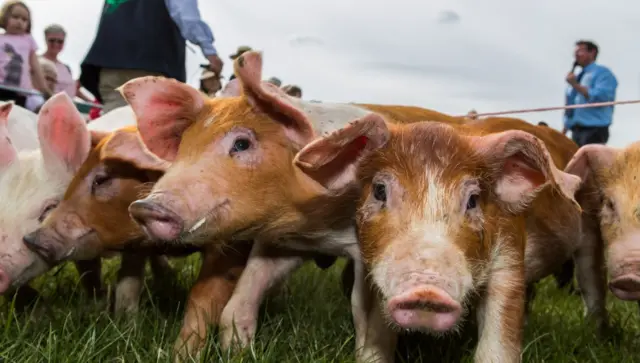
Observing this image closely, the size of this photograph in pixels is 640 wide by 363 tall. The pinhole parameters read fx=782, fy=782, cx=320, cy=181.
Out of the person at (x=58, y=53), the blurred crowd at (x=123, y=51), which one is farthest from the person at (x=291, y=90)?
the person at (x=58, y=53)

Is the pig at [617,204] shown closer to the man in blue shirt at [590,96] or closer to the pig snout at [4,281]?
the pig snout at [4,281]

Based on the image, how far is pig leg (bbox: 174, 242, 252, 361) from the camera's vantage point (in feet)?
9.34

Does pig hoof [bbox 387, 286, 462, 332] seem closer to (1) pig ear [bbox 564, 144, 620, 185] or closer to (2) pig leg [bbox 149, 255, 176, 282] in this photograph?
(1) pig ear [bbox 564, 144, 620, 185]

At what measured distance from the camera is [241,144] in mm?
2752

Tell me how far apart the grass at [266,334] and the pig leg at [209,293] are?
75 mm

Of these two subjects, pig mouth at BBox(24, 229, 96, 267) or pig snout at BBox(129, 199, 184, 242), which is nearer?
pig snout at BBox(129, 199, 184, 242)

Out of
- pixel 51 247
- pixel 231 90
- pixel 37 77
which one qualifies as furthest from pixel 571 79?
pixel 51 247

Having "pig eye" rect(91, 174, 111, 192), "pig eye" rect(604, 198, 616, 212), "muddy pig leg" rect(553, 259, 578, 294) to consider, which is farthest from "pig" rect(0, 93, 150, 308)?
"muddy pig leg" rect(553, 259, 578, 294)

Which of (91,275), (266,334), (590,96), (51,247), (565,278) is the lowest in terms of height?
(565,278)

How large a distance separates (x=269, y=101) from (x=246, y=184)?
31cm

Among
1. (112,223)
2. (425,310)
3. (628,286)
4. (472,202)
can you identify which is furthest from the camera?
(112,223)

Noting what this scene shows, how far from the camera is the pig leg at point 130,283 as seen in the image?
3.45 m

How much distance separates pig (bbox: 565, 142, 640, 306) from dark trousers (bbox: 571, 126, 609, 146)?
5.18 m

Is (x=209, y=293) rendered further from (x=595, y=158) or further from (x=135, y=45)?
(x=135, y=45)
